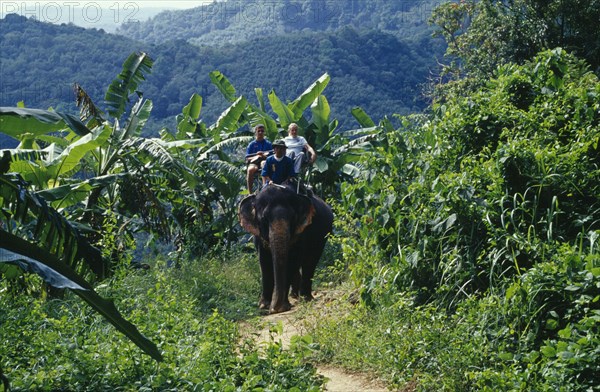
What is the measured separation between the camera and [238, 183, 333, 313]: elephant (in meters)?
12.5

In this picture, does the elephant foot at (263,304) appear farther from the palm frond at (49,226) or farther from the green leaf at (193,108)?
the green leaf at (193,108)

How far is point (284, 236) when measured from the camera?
41.3 feet

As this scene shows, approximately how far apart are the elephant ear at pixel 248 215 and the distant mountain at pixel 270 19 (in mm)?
63889

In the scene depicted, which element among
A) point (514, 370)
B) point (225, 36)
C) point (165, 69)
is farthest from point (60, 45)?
point (514, 370)

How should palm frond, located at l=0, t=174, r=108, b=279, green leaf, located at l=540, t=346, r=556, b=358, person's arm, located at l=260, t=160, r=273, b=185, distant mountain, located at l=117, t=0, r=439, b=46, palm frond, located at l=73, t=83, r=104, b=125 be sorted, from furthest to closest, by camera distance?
1. distant mountain, located at l=117, t=0, r=439, b=46
2. palm frond, located at l=73, t=83, r=104, b=125
3. person's arm, located at l=260, t=160, r=273, b=185
4. palm frond, located at l=0, t=174, r=108, b=279
5. green leaf, located at l=540, t=346, r=556, b=358

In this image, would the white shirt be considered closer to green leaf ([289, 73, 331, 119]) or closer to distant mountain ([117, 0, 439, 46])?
green leaf ([289, 73, 331, 119])

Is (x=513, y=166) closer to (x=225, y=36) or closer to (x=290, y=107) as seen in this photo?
(x=290, y=107)

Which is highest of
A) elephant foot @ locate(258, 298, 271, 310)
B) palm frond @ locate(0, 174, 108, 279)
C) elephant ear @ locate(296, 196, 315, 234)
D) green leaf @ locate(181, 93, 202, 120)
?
palm frond @ locate(0, 174, 108, 279)

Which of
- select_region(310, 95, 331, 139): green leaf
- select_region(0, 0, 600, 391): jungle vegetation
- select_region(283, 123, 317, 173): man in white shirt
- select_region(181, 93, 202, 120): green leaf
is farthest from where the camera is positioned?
select_region(181, 93, 202, 120): green leaf

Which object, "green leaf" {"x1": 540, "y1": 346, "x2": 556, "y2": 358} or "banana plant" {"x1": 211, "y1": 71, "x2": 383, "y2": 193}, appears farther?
"banana plant" {"x1": 211, "y1": 71, "x2": 383, "y2": 193}

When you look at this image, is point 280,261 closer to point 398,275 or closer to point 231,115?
point 398,275

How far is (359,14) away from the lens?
3531 inches

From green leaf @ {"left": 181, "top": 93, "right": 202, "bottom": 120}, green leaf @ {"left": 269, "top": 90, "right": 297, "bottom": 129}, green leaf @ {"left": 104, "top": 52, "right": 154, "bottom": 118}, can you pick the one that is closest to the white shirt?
green leaf @ {"left": 104, "top": 52, "right": 154, "bottom": 118}

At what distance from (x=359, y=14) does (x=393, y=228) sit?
80.7 m
